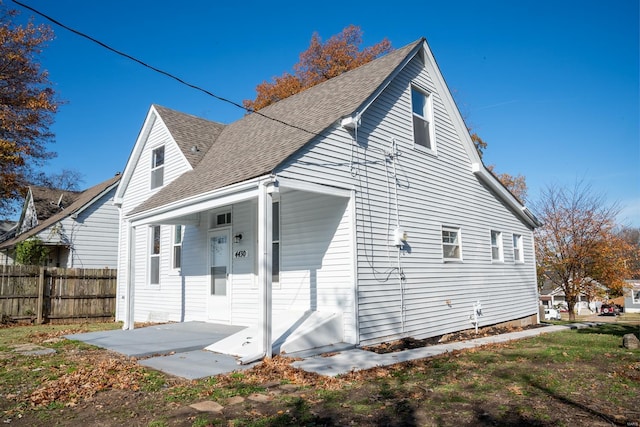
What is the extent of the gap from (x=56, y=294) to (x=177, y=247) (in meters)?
5.06

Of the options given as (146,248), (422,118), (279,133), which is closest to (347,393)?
(279,133)

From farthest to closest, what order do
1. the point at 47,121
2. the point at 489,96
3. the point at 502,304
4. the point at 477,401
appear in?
the point at 47,121 → the point at 489,96 → the point at 502,304 → the point at 477,401

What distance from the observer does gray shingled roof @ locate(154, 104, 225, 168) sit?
13312mm

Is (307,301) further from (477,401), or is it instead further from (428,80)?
(428,80)

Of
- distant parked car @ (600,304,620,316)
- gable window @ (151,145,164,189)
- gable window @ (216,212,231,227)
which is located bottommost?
distant parked car @ (600,304,620,316)

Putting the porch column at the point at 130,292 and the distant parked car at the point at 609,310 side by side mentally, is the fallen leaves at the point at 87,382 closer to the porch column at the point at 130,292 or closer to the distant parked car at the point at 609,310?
the porch column at the point at 130,292

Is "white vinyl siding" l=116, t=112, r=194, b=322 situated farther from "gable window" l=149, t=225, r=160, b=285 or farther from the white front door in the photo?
the white front door

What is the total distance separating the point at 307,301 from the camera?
30.4 ft

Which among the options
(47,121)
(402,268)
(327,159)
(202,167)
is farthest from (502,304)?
(47,121)

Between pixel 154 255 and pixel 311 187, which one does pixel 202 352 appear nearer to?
pixel 311 187

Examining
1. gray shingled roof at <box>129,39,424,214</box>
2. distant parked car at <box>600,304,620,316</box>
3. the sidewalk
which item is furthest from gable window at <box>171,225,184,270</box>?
distant parked car at <box>600,304,620,316</box>

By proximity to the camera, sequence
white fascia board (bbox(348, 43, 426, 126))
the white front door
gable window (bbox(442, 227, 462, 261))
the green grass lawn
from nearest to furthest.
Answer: the green grass lawn
white fascia board (bbox(348, 43, 426, 126))
the white front door
gable window (bbox(442, 227, 462, 261))

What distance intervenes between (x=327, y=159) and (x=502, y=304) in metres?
8.26

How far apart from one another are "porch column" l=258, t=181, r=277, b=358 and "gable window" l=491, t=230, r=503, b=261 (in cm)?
899
